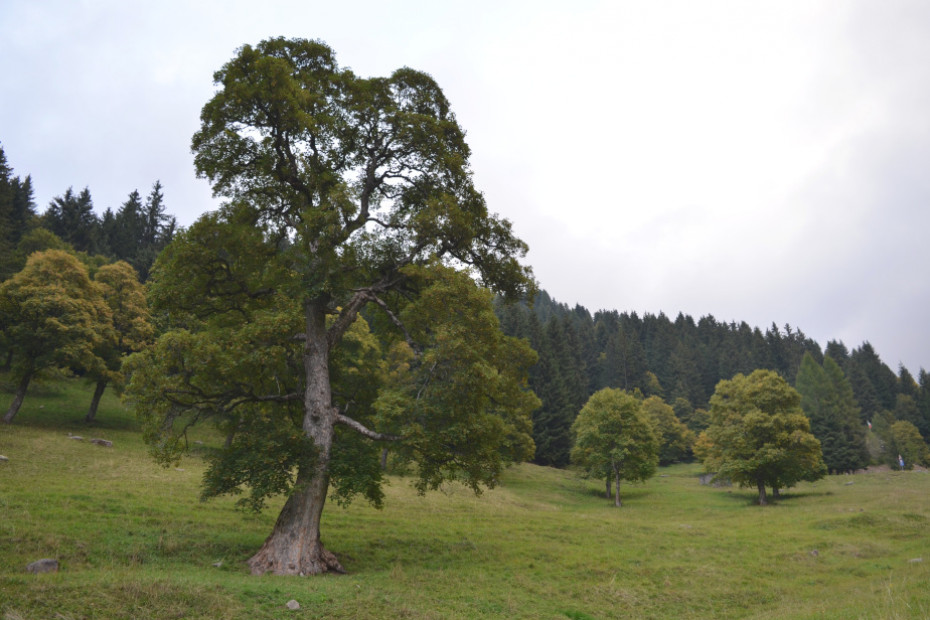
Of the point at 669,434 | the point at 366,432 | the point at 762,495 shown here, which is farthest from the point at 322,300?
the point at 669,434

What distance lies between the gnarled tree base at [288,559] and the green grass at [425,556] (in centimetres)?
55

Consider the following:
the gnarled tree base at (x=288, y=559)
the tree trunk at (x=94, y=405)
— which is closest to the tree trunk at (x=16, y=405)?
the tree trunk at (x=94, y=405)

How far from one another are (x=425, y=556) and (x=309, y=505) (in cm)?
509

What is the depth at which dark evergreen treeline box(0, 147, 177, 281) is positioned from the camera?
5850 cm

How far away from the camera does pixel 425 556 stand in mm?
16297

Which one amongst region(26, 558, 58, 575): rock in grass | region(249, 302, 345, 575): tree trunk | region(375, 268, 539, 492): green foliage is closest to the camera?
region(26, 558, 58, 575): rock in grass

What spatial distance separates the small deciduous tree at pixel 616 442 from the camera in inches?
1724

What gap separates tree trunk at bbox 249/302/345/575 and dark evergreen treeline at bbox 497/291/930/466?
56.7 meters

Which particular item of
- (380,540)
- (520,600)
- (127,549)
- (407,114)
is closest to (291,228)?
(407,114)

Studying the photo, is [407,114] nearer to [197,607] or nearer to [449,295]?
[449,295]

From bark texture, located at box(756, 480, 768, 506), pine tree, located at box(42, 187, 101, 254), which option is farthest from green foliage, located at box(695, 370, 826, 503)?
pine tree, located at box(42, 187, 101, 254)

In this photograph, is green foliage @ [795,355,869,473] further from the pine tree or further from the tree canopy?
the pine tree

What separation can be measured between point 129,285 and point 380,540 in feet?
120

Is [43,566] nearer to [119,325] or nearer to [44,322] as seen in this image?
[44,322]
